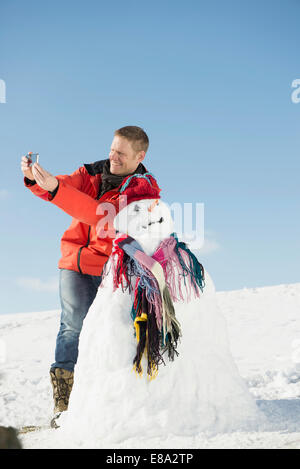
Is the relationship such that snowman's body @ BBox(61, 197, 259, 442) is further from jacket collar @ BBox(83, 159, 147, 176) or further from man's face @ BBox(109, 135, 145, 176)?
jacket collar @ BBox(83, 159, 147, 176)

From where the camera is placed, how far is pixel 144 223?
7.89ft

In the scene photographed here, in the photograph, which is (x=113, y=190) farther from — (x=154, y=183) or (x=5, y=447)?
(x=5, y=447)

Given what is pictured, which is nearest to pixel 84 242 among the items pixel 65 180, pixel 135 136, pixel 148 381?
pixel 65 180

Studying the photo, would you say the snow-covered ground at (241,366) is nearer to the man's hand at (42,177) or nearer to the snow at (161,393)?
the snow at (161,393)

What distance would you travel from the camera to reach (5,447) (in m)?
1.46

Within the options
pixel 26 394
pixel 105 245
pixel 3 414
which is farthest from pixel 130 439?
pixel 26 394

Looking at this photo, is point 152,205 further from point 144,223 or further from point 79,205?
point 79,205

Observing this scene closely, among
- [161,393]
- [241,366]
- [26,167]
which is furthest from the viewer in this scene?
[241,366]

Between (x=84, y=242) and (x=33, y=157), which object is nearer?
(x=33, y=157)

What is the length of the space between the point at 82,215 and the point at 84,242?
300mm

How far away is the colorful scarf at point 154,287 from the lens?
7.16 feet

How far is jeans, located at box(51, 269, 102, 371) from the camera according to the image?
2.80 metres

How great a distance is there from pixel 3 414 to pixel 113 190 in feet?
7.81
